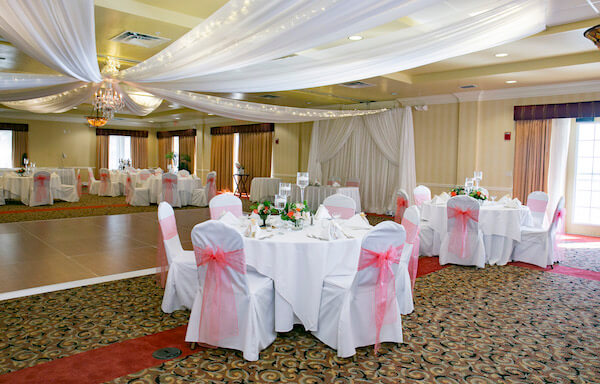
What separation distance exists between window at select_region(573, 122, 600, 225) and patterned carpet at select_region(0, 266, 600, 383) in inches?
186

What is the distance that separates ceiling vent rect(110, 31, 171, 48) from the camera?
546 cm

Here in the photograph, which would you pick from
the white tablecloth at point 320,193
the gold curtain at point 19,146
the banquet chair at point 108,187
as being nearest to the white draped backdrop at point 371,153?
the white tablecloth at point 320,193

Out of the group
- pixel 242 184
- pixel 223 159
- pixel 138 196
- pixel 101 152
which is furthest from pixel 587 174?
pixel 101 152

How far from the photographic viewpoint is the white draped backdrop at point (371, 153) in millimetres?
10391

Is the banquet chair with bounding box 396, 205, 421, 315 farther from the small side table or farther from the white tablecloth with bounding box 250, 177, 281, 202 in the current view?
the small side table

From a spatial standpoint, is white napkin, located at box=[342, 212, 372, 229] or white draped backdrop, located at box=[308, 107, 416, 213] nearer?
white napkin, located at box=[342, 212, 372, 229]

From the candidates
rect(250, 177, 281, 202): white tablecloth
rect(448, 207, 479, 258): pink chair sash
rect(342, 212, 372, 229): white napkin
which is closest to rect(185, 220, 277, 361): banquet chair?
rect(342, 212, 372, 229): white napkin

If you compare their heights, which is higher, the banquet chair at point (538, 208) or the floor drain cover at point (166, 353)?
the banquet chair at point (538, 208)

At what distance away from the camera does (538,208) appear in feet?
21.7

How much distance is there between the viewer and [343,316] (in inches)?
117

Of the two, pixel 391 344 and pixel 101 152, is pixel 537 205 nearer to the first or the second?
pixel 391 344

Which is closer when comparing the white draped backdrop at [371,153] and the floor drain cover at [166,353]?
the floor drain cover at [166,353]

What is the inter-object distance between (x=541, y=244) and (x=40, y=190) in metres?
11.5

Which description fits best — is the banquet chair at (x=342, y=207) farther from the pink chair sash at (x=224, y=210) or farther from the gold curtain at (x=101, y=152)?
the gold curtain at (x=101, y=152)
